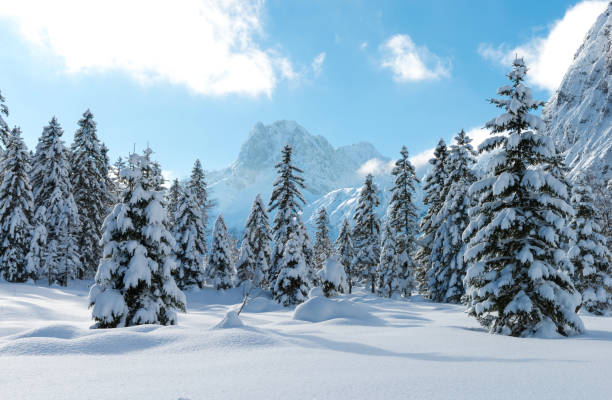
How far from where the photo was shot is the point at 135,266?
12133 millimetres

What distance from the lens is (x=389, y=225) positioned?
36250mm

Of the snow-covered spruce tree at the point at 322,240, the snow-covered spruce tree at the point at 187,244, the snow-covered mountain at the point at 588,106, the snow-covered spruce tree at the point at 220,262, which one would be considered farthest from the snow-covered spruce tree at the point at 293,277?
the snow-covered mountain at the point at 588,106

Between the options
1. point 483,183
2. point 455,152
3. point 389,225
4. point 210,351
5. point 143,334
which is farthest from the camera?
point 389,225

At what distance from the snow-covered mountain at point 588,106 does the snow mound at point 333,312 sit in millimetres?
113451

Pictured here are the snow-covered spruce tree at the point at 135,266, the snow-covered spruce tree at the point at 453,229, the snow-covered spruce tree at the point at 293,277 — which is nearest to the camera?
the snow-covered spruce tree at the point at 135,266

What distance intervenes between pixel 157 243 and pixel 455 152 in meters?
24.2

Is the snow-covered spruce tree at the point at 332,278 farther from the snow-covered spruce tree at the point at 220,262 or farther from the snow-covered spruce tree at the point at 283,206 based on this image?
the snow-covered spruce tree at the point at 220,262

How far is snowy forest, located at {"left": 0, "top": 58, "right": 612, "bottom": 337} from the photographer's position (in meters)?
11.2

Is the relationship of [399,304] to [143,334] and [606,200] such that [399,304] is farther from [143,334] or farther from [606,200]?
[606,200]

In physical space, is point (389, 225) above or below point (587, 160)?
below

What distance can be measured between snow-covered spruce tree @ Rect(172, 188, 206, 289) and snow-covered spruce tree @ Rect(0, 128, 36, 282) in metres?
12.3

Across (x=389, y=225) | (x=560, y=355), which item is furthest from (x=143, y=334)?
(x=389, y=225)

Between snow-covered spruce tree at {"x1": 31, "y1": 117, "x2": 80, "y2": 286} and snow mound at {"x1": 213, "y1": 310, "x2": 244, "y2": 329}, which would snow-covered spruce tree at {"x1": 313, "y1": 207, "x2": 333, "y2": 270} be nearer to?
snow-covered spruce tree at {"x1": 31, "y1": 117, "x2": 80, "y2": 286}

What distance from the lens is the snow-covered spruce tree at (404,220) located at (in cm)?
3628
